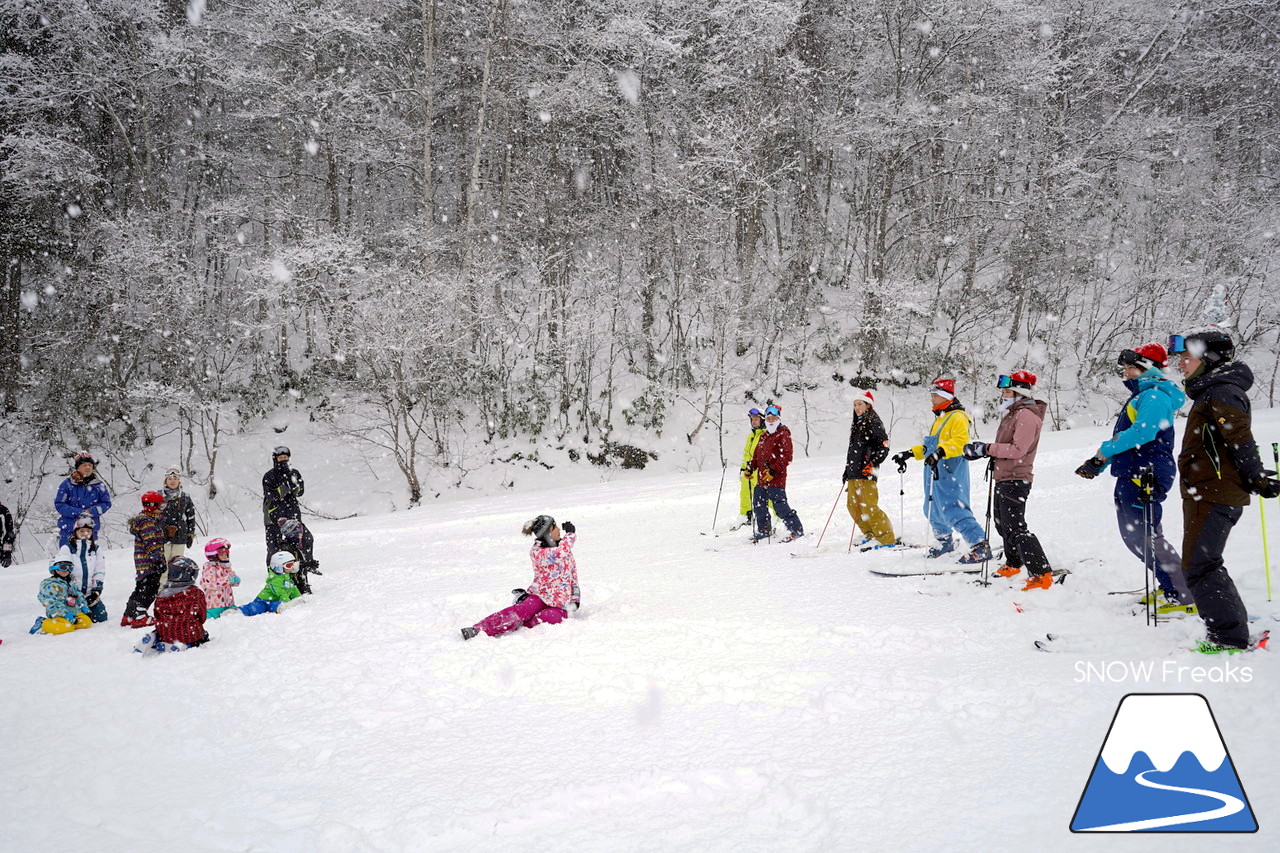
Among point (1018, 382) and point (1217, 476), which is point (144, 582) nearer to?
point (1018, 382)

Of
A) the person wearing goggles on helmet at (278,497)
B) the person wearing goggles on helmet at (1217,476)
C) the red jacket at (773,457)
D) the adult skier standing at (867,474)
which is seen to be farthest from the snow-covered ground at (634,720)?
the person wearing goggles on helmet at (278,497)

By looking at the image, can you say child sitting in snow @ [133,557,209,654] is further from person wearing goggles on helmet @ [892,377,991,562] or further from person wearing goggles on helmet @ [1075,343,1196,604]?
person wearing goggles on helmet @ [1075,343,1196,604]

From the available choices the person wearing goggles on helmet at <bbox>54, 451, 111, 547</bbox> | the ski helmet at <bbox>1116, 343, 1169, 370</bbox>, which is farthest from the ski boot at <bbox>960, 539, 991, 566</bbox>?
the person wearing goggles on helmet at <bbox>54, 451, 111, 547</bbox>

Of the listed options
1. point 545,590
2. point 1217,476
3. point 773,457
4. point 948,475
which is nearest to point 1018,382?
point 948,475

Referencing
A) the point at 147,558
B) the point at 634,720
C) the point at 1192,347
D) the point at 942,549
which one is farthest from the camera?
the point at 147,558

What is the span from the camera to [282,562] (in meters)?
7.36

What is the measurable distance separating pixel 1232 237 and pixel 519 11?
23969 millimetres

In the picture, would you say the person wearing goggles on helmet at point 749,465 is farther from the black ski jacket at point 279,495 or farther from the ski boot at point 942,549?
the black ski jacket at point 279,495

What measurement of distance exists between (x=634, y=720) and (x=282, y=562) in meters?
5.00

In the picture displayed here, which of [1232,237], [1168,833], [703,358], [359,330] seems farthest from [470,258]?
[1232,237]

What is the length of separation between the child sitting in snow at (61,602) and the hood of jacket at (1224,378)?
10017 millimetres

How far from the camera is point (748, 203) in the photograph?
21.3 metres

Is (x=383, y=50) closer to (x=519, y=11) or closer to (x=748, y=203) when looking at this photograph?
(x=519, y=11)

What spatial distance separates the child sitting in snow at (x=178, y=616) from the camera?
617cm
